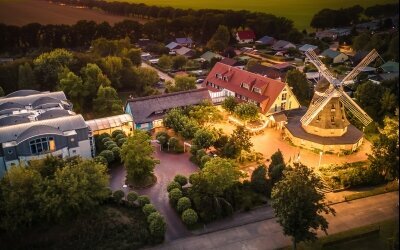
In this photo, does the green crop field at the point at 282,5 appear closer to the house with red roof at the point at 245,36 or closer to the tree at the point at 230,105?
the house with red roof at the point at 245,36

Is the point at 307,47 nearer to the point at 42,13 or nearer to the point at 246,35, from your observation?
the point at 246,35

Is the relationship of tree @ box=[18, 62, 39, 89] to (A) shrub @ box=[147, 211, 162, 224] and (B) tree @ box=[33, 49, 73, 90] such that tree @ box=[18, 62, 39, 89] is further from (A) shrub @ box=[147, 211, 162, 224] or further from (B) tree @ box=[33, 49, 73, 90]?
(A) shrub @ box=[147, 211, 162, 224]

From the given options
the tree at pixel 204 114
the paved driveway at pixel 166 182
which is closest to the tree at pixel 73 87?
the paved driveway at pixel 166 182

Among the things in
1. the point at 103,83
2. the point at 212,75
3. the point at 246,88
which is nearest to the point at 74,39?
the point at 103,83

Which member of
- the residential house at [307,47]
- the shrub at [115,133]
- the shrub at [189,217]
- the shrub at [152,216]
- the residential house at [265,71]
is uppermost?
the residential house at [307,47]

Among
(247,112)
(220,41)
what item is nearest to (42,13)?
(220,41)

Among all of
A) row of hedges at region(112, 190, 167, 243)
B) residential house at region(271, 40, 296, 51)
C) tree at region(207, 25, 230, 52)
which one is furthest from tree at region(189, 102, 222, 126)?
residential house at region(271, 40, 296, 51)
